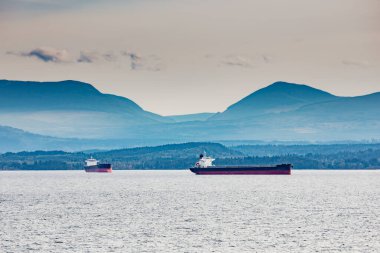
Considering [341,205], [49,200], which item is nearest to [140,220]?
[341,205]

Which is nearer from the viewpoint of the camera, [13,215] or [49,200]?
[13,215]

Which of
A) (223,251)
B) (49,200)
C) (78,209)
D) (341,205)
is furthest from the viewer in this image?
(49,200)

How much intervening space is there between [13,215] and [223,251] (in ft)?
173

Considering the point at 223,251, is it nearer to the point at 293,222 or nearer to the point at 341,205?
the point at 293,222

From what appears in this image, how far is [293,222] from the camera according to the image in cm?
11156

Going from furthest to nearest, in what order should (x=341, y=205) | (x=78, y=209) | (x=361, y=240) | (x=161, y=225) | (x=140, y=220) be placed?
(x=341, y=205) → (x=78, y=209) → (x=140, y=220) → (x=161, y=225) → (x=361, y=240)

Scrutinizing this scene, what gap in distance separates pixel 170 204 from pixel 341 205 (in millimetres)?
29822

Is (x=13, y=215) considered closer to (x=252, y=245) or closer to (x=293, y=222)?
(x=293, y=222)

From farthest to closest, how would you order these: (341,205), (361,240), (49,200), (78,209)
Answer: (49,200), (341,205), (78,209), (361,240)

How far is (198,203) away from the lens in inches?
6043

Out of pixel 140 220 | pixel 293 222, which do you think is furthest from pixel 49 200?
pixel 293 222

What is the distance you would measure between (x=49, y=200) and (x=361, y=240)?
89.3 metres

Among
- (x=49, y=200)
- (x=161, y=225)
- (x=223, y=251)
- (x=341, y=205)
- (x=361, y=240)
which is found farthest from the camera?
(x=49, y=200)

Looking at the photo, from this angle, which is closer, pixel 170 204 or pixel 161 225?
pixel 161 225
